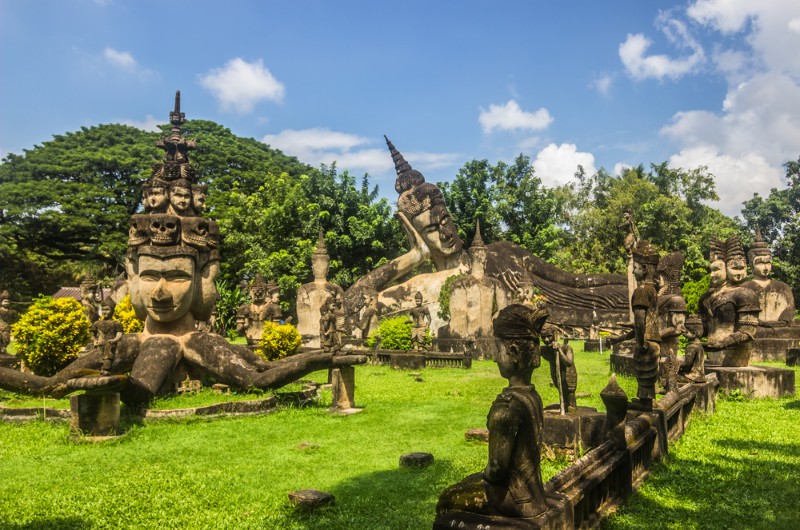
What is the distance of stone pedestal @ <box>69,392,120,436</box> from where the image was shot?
7.98 m

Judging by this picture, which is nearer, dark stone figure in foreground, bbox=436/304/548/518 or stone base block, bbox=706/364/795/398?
dark stone figure in foreground, bbox=436/304/548/518

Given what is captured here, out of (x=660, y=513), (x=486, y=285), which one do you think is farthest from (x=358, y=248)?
(x=660, y=513)

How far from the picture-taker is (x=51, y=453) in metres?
7.37

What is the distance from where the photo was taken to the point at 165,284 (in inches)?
420

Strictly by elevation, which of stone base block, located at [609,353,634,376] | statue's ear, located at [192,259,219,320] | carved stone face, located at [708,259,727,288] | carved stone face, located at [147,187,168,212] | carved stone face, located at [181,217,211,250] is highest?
carved stone face, located at [147,187,168,212]

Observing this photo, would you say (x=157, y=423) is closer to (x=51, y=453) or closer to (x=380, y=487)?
(x=51, y=453)

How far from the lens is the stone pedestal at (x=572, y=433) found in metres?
6.68

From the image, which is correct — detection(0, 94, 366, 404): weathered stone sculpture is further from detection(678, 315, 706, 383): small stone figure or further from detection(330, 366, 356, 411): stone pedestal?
detection(678, 315, 706, 383): small stone figure

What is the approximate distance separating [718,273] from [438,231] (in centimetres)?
1276

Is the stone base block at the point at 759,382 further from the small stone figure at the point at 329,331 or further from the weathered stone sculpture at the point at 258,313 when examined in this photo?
the weathered stone sculpture at the point at 258,313

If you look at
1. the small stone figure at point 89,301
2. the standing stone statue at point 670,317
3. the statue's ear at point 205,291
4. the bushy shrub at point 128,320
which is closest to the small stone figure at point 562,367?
the standing stone statue at point 670,317

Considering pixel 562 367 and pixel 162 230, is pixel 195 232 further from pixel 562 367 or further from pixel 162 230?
pixel 562 367

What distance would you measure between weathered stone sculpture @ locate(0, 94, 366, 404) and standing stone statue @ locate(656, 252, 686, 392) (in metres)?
4.84

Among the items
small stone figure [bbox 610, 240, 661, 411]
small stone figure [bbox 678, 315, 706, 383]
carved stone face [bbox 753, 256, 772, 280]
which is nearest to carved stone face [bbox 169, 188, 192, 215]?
small stone figure [bbox 610, 240, 661, 411]
